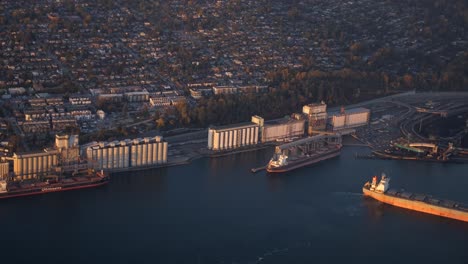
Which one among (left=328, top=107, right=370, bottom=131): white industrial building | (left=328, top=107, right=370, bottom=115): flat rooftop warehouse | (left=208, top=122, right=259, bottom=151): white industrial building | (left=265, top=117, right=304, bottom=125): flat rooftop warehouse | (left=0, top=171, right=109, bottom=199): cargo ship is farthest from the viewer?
(left=328, top=107, right=370, bottom=115): flat rooftop warehouse

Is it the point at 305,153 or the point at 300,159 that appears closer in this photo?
the point at 300,159

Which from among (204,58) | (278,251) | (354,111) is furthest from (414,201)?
(204,58)

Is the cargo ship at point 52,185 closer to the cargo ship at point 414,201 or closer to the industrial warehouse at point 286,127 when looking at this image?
the industrial warehouse at point 286,127

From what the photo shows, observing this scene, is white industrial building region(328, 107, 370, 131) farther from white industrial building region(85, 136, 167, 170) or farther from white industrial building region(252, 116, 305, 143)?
white industrial building region(85, 136, 167, 170)

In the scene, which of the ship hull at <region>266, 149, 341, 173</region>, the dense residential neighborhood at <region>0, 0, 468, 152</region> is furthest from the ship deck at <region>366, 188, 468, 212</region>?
A: the dense residential neighborhood at <region>0, 0, 468, 152</region>

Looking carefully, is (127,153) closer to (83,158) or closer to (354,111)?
(83,158)

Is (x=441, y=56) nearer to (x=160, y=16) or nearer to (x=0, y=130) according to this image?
(x=160, y=16)
